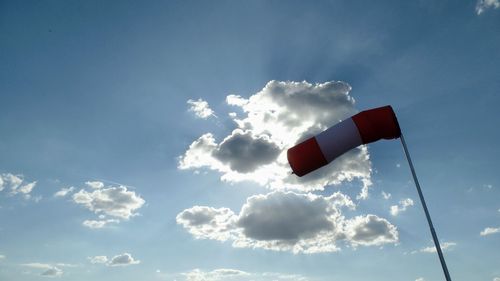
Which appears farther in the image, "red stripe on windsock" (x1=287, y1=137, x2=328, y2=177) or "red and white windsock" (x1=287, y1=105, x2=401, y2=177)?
"red stripe on windsock" (x1=287, y1=137, x2=328, y2=177)

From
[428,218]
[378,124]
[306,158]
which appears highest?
[378,124]

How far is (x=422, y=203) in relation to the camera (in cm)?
1112

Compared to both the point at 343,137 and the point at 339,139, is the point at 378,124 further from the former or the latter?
the point at 339,139

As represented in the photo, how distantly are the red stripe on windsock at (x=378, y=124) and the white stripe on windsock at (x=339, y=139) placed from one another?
0.22 meters

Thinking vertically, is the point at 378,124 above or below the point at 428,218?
above

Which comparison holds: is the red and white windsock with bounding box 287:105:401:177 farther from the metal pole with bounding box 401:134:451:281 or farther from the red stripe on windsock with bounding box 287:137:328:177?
the metal pole with bounding box 401:134:451:281

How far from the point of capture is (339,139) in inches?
500

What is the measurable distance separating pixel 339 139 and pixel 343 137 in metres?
0.16

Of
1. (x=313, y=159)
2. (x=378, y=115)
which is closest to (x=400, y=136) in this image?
(x=378, y=115)

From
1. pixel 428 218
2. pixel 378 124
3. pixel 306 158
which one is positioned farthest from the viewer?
pixel 306 158

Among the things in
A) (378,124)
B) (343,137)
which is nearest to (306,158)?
(343,137)

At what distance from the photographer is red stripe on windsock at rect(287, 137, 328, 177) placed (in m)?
12.9

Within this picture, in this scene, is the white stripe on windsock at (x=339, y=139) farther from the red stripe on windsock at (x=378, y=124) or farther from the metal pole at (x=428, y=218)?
the metal pole at (x=428, y=218)

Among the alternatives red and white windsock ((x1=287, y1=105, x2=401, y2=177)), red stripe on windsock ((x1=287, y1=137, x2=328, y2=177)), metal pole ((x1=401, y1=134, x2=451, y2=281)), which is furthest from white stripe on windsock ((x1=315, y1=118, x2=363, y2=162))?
metal pole ((x1=401, y1=134, x2=451, y2=281))
